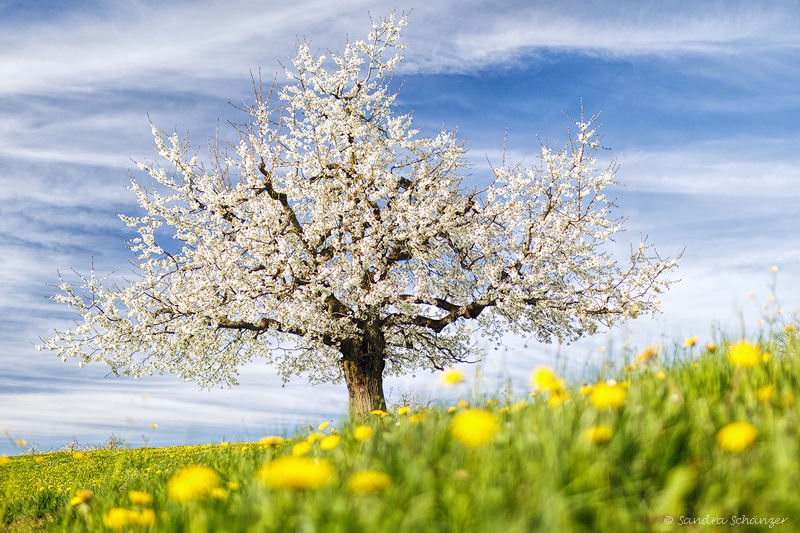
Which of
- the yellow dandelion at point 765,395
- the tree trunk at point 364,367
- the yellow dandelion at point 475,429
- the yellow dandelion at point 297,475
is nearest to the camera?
the yellow dandelion at point 297,475

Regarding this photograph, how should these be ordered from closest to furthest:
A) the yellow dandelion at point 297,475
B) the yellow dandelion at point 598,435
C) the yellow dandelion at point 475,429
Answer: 1. the yellow dandelion at point 297,475
2. the yellow dandelion at point 475,429
3. the yellow dandelion at point 598,435

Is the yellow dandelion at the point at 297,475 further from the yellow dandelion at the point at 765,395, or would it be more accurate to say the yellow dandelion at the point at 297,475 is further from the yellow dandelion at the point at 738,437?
the yellow dandelion at the point at 765,395

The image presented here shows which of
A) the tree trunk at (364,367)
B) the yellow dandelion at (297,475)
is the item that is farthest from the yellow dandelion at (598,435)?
the tree trunk at (364,367)

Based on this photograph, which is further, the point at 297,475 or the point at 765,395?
the point at 765,395

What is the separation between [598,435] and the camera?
268 centimetres

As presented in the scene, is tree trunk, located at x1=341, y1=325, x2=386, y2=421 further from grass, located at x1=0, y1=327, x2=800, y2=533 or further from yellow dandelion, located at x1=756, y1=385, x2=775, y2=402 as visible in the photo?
yellow dandelion, located at x1=756, y1=385, x2=775, y2=402

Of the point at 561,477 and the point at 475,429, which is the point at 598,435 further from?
the point at 475,429

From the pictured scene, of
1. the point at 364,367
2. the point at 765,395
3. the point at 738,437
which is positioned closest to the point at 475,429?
the point at 738,437

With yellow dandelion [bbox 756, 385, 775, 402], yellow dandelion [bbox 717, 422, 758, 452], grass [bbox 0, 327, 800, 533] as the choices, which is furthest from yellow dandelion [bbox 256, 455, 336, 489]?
yellow dandelion [bbox 756, 385, 775, 402]

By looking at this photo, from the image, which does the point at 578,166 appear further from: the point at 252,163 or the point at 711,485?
the point at 711,485

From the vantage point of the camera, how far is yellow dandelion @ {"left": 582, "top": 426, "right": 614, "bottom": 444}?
2.68 meters

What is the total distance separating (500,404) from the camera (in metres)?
5.11

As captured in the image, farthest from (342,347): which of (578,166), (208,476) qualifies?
(208,476)

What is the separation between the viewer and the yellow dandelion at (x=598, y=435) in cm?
268
